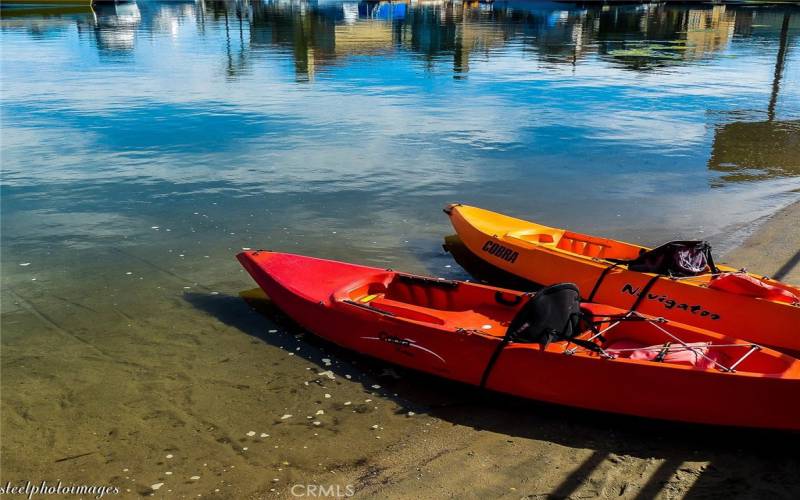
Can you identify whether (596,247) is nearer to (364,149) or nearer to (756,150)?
(364,149)

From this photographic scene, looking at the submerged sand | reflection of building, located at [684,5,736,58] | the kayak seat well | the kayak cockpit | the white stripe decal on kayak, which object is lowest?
the submerged sand

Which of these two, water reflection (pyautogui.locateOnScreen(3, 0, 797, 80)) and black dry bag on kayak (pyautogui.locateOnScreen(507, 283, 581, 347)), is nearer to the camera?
black dry bag on kayak (pyautogui.locateOnScreen(507, 283, 581, 347))

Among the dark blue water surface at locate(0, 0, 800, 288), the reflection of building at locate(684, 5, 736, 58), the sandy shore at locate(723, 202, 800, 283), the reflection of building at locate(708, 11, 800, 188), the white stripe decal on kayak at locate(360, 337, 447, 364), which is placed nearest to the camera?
the white stripe decal on kayak at locate(360, 337, 447, 364)

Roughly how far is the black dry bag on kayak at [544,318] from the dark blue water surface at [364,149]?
14.3ft

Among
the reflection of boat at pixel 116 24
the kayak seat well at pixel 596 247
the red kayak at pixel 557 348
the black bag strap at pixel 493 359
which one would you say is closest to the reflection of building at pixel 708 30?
the kayak seat well at pixel 596 247

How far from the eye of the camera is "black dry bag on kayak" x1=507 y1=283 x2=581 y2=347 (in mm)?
7379

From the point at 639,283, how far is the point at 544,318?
256 cm

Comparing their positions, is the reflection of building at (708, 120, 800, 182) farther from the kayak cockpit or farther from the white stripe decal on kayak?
the white stripe decal on kayak

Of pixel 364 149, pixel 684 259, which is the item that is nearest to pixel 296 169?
pixel 364 149

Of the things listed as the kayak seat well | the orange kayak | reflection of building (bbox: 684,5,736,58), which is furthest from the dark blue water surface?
the kayak seat well

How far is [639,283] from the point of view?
926 cm

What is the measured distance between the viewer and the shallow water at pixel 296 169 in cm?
993

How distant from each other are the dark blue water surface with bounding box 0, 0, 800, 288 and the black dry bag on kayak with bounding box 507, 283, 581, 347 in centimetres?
436

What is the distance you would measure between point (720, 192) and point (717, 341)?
9129 mm
